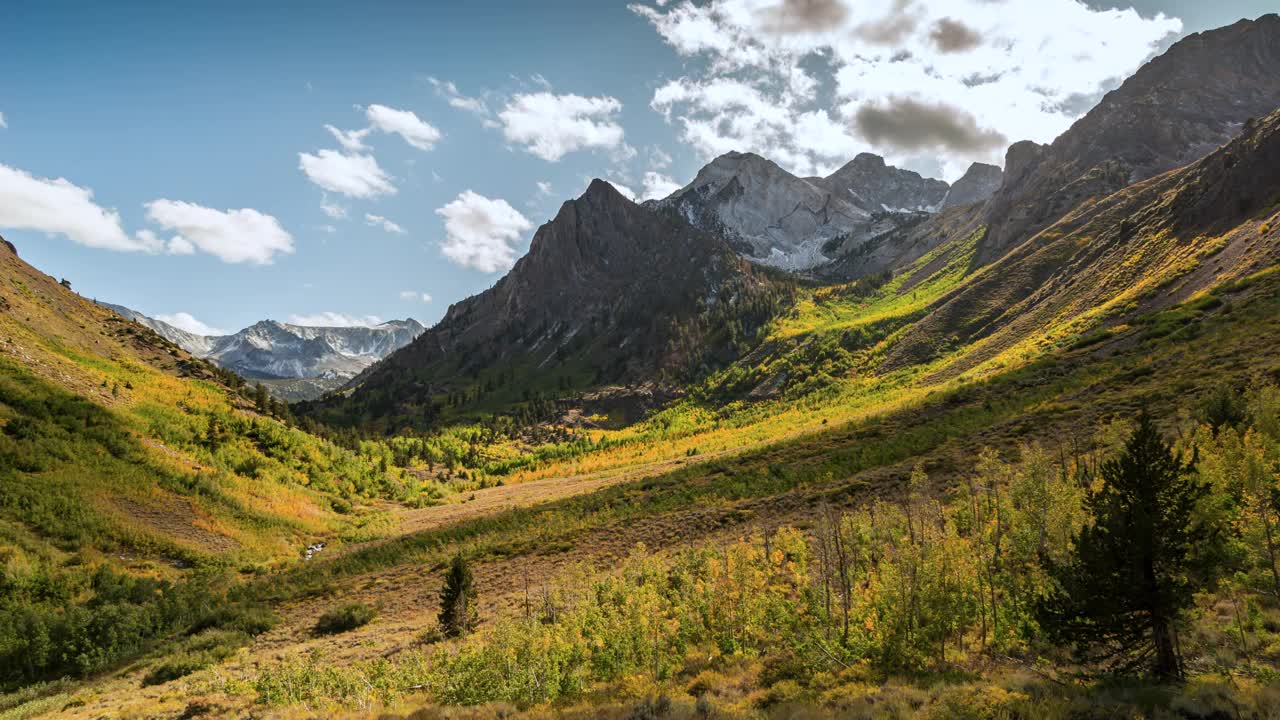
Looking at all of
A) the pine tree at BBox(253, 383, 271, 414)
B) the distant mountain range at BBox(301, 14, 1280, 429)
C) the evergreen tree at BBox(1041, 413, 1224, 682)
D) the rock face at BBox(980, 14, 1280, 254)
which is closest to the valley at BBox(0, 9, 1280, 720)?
the evergreen tree at BBox(1041, 413, 1224, 682)

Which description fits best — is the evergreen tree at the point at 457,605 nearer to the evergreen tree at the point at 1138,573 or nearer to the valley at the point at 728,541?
the valley at the point at 728,541

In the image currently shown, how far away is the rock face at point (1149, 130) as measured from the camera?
151 m

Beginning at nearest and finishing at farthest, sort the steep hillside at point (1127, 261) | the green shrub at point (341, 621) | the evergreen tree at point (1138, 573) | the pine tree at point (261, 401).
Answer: the evergreen tree at point (1138, 573) → the green shrub at point (341, 621) → the steep hillside at point (1127, 261) → the pine tree at point (261, 401)

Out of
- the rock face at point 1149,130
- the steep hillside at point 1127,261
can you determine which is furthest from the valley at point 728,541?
the rock face at point 1149,130

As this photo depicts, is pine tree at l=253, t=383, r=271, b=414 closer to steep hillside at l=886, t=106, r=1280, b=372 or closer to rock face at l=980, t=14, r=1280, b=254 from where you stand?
steep hillside at l=886, t=106, r=1280, b=372

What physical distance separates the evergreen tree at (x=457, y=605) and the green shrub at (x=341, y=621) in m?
6.78

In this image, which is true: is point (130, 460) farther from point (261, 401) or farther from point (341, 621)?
point (261, 401)

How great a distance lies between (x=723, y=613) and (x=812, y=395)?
99.7m

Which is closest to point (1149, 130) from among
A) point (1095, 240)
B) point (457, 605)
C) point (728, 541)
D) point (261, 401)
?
point (1095, 240)

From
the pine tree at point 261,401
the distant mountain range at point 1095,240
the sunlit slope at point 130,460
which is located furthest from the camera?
the distant mountain range at point 1095,240

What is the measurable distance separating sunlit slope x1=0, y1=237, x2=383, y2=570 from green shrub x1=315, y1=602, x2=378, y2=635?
16.3 m

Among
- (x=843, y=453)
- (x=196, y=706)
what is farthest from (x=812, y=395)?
(x=196, y=706)

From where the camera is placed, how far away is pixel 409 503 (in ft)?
226

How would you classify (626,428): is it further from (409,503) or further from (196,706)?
(196,706)
